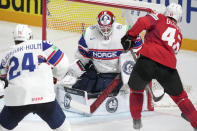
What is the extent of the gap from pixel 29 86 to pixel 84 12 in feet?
6.88

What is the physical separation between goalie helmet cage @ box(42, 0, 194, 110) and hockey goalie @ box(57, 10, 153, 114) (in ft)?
0.64

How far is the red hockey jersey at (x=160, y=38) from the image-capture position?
351cm

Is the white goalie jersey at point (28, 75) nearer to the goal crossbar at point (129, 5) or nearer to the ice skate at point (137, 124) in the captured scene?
the ice skate at point (137, 124)

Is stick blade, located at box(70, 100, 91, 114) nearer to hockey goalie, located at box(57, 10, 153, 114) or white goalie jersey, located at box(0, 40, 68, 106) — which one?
hockey goalie, located at box(57, 10, 153, 114)

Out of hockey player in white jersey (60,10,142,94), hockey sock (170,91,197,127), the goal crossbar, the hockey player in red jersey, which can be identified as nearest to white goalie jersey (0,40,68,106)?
the hockey player in red jersey

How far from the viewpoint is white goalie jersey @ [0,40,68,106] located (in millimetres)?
2965

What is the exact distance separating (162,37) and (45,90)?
968 millimetres

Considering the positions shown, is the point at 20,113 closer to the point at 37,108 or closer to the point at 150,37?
the point at 37,108

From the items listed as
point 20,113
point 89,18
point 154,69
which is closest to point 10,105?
point 20,113

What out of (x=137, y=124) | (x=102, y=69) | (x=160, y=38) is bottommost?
(x=137, y=124)

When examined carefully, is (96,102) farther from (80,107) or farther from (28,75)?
(28,75)

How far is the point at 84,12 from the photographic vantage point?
195 inches

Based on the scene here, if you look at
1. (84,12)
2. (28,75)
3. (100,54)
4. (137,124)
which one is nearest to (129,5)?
(100,54)

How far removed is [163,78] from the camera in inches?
140
